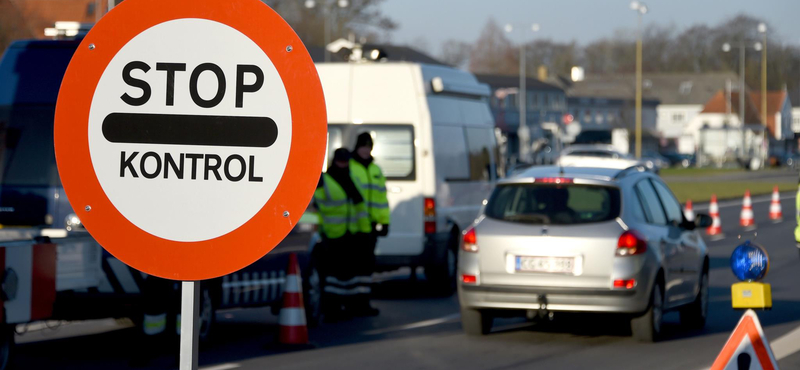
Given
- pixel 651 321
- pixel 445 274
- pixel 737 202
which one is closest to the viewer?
pixel 651 321

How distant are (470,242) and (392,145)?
3.88m

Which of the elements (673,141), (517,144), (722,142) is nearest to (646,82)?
(673,141)

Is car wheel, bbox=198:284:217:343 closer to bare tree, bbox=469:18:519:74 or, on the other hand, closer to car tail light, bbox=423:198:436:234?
car tail light, bbox=423:198:436:234

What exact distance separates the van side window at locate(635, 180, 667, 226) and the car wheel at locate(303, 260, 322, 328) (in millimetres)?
3341

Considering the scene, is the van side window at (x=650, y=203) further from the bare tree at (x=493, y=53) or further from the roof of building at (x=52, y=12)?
the bare tree at (x=493, y=53)

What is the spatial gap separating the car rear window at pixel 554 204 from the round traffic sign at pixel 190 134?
300 inches

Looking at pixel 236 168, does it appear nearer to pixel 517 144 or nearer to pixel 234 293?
pixel 234 293

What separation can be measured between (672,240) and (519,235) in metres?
1.58

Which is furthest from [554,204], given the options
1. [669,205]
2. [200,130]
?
[200,130]

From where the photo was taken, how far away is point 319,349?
10.0 meters

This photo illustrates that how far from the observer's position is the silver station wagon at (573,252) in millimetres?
10055

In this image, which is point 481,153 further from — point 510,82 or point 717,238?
point 510,82

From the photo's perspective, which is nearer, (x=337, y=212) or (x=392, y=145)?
(x=337, y=212)

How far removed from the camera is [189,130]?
115 inches
